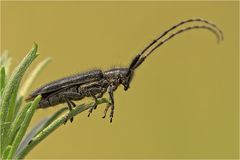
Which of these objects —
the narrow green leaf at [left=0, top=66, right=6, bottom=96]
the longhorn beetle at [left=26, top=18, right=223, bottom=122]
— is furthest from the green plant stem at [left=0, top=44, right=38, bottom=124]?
the longhorn beetle at [left=26, top=18, right=223, bottom=122]

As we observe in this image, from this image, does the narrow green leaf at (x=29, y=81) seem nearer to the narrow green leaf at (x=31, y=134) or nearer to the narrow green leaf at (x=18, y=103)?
the narrow green leaf at (x=18, y=103)

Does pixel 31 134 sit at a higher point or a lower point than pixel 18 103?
lower

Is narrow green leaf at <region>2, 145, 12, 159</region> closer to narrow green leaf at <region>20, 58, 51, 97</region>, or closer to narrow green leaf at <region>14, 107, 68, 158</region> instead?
narrow green leaf at <region>14, 107, 68, 158</region>

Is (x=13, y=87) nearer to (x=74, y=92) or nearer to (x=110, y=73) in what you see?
(x=74, y=92)

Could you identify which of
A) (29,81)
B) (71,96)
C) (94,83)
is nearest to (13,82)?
(29,81)

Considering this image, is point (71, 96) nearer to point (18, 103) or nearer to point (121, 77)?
point (121, 77)

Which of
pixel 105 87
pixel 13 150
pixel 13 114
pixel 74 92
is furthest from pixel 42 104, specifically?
pixel 13 150

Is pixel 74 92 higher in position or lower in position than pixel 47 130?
higher

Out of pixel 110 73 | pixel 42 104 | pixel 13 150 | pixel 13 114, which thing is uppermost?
pixel 110 73

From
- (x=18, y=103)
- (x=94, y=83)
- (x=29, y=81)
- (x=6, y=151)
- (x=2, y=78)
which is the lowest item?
(x=6, y=151)
